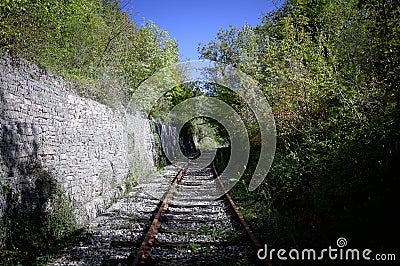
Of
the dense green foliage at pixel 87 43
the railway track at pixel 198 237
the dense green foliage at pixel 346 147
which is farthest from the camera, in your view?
the dense green foliage at pixel 87 43

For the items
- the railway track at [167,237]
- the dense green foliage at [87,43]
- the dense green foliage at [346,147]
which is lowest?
the railway track at [167,237]

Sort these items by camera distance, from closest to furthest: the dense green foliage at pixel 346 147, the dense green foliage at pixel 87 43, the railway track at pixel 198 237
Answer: the dense green foliage at pixel 346 147 < the railway track at pixel 198 237 < the dense green foliage at pixel 87 43

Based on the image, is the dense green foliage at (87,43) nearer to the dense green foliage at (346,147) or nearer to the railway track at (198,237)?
the railway track at (198,237)

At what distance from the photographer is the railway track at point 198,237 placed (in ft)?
16.9

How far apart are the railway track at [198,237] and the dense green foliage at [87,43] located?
4.37 meters

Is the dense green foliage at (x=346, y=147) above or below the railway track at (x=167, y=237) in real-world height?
above

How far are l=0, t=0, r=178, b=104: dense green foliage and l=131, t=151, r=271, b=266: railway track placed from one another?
4366 millimetres

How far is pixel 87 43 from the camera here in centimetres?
1630

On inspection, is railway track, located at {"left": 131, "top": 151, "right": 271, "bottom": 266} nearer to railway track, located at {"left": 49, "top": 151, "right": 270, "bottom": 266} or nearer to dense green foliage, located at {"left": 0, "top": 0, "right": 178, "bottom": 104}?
railway track, located at {"left": 49, "top": 151, "right": 270, "bottom": 266}

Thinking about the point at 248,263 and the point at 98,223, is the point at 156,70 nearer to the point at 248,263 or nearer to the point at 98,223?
the point at 98,223

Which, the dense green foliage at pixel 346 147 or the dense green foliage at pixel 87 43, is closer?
the dense green foliage at pixel 346 147

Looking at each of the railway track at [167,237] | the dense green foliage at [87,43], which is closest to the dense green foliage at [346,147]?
the railway track at [167,237]

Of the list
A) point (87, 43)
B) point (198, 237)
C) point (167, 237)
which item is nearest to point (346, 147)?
point (198, 237)

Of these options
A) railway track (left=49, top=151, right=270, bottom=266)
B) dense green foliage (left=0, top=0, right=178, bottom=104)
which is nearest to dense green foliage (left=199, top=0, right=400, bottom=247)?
railway track (left=49, top=151, right=270, bottom=266)
